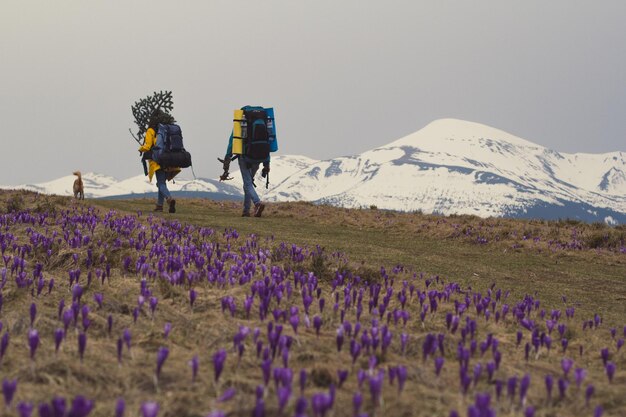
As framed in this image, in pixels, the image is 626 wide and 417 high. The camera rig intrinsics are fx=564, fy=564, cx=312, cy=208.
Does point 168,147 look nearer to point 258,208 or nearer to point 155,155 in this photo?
point 155,155

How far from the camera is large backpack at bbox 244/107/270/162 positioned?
1789 centimetres

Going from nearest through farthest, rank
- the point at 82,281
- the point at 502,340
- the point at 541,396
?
the point at 541,396
the point at 502,340
the point at 82,281

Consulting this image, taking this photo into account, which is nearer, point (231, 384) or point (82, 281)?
point (231, 384)

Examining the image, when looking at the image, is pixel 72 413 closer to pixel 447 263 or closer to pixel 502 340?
→ pixel 502 340

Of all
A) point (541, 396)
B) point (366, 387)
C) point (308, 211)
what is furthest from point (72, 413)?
point (308, 211)

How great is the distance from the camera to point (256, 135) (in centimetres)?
1784

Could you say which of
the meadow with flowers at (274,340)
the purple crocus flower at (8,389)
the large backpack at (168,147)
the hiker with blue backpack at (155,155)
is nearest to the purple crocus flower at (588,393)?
the meadow with flowers at (274,340)

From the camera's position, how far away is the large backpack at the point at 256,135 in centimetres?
1789

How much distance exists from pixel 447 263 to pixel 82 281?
7.26m

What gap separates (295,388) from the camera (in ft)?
10.7

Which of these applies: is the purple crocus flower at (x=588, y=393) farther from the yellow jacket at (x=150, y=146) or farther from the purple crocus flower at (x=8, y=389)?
the yellow jacket at (x=150, y=146)

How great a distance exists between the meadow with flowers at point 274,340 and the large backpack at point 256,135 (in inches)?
337

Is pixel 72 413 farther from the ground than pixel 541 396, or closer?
farther from the ground

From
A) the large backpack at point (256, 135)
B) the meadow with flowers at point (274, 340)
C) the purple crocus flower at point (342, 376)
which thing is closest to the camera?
the meadow with flowers at point (274, 340)
